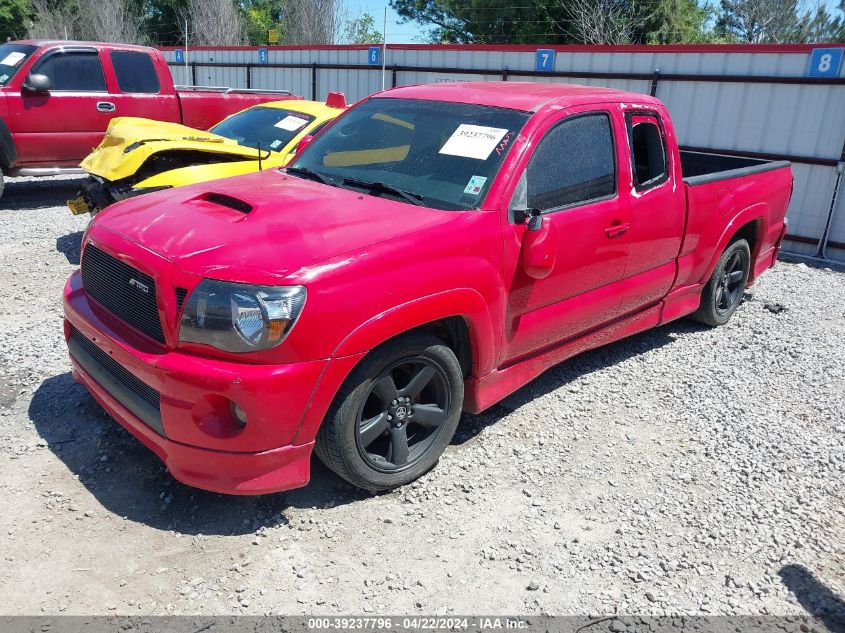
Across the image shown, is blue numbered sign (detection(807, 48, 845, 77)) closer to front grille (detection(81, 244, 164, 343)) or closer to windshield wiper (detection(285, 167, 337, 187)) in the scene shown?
windshield wiper (detection(285, 167, 337, 187))

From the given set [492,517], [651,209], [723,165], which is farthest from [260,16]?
[492,517]

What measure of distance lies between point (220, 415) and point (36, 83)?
809 centimetres

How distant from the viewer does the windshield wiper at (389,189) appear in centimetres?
374

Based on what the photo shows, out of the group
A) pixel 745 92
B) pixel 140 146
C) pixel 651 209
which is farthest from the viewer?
pixel 745 92

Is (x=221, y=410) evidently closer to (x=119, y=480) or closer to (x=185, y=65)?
(x=119, y=480)

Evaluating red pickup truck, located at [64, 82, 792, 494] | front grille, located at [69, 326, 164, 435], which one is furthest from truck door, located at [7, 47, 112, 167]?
front grille, located at [69, 326, 164, 435]

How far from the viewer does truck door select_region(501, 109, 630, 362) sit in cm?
386

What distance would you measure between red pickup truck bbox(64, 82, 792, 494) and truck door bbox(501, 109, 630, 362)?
0.01m

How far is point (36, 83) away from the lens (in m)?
9.11

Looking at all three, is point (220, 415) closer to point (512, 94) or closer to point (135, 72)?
point (512, 94)

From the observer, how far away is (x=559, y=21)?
85.0 feet

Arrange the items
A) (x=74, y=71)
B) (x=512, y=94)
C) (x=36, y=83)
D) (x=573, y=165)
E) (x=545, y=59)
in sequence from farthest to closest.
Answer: (x=545, y=59) < (x=74, y=71) < (x=36, y=83) < (x=512, y=94) < (x=573, y=165)

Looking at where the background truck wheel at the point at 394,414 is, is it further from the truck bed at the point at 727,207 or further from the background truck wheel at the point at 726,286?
the background truck wheel at the point at 726,286

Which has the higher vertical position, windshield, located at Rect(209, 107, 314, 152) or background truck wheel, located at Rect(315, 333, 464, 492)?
windshield, located at Rect(209, 107, 314, 152)
